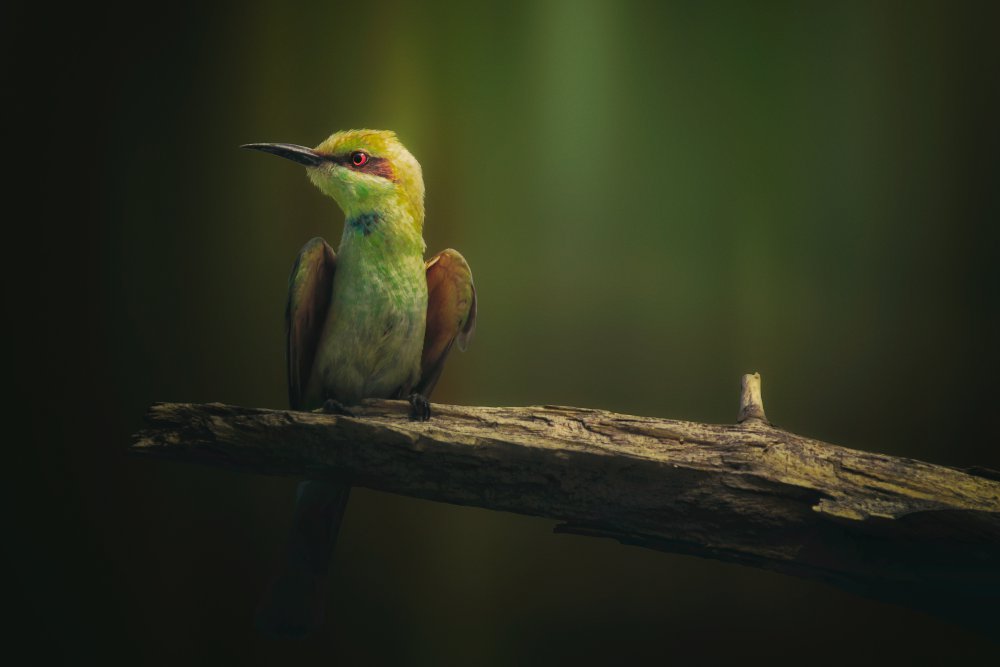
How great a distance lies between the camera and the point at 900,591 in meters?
1.50

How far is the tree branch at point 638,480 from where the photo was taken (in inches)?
59.6

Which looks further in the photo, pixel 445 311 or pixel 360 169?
Answer: pixel 445 311

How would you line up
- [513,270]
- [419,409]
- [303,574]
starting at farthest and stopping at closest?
[513,270], [303,574], [419,409]

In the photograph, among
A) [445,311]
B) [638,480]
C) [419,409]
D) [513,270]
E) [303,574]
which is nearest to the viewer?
[638,480]

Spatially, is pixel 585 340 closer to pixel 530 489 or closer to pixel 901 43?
pixel 530 489

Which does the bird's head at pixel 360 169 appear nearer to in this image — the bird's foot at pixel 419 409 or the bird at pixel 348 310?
the bird at pixel 348 310

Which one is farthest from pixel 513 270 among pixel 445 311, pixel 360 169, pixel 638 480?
pixel 638 480

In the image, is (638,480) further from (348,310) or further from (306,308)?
(306,308)

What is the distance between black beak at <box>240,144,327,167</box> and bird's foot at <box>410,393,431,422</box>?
2.43 ft

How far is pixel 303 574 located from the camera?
1983 mm

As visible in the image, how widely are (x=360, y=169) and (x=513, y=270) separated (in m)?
0.62

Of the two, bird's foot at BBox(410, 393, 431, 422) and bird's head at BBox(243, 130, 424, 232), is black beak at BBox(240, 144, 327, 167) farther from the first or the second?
bird's foot at BBox(410, 393, 431, 422)

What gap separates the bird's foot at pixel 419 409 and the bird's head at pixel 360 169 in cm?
53

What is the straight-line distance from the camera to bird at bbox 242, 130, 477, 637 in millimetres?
1978
